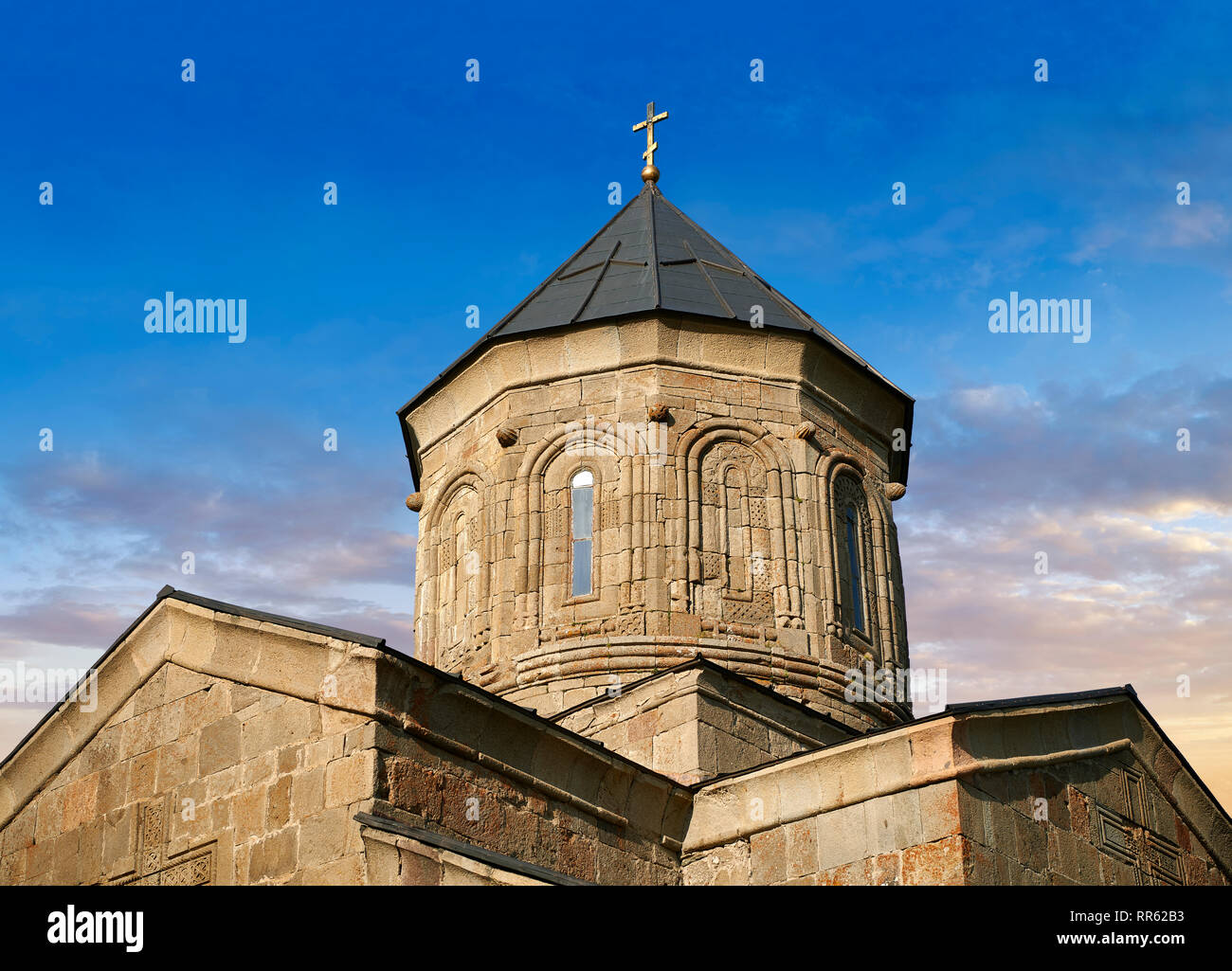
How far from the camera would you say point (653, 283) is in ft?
47.0

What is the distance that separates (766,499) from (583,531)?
5.58 ft

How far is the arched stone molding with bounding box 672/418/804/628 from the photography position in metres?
12.8

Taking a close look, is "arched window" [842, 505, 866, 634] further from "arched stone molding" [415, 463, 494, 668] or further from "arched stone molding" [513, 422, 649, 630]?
"arched stone molding" [415, 463, 494, 668]

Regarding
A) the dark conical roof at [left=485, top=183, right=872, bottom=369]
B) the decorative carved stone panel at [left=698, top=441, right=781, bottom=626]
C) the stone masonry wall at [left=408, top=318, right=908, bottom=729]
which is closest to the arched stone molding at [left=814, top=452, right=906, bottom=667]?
the stone masonry wall at [left=408, top=318, right=908, bottom=729]

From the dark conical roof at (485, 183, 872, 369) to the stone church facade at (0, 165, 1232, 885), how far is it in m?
0.05

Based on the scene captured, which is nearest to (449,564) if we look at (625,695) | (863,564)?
(625,695)

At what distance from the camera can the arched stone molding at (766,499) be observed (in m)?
12.8

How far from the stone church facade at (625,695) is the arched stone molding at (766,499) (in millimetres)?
30

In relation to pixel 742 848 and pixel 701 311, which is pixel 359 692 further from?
pixel 701 311

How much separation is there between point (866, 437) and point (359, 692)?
731 cm

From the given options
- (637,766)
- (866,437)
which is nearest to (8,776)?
(637,766)

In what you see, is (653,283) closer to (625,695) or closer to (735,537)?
(735,537)

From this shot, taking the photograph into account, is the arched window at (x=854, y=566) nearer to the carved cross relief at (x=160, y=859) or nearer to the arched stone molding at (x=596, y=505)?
the arched stone molding at (x=596, y=505)
